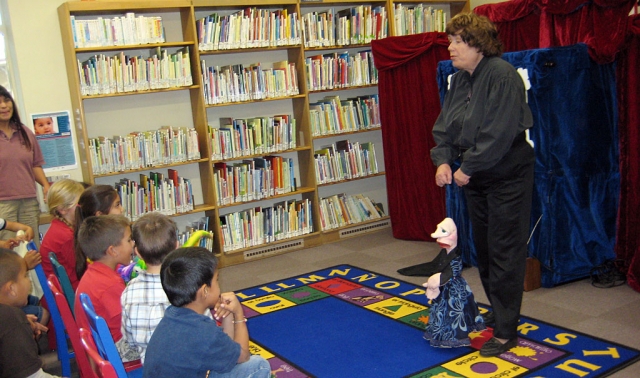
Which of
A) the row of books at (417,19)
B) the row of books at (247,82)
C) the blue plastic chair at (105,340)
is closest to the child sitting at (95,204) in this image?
the blue plastic chair at (105,340)

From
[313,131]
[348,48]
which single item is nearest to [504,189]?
[313,131]

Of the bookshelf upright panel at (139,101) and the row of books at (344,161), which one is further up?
the bookshelf upright panel at (139,101)

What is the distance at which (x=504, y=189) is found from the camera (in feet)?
9.47

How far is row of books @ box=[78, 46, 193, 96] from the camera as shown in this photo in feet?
15.0

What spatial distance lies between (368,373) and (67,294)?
1.41 metres

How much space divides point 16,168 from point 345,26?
9.79 feet

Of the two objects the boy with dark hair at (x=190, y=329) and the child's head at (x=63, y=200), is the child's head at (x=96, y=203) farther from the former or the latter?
the boy with dark hair at (x=190, y=329)

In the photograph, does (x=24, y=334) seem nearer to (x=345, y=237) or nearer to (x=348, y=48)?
(x=345, y=237)

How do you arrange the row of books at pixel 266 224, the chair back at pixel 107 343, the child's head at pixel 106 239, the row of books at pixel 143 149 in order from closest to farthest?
the chair back at pixel 107 343
the child's head at pixel 106 239
the row of books at pixel 143 149
the row of books at pixel 266 224

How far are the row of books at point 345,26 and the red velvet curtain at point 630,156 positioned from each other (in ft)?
7.82

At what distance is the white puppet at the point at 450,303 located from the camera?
3.11 metres

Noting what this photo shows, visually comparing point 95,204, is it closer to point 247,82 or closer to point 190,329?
point 190,329

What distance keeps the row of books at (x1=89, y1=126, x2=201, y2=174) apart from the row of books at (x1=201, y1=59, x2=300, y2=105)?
1.24 feet

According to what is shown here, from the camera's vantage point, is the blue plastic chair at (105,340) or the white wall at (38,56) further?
the white wall at (38,56)
